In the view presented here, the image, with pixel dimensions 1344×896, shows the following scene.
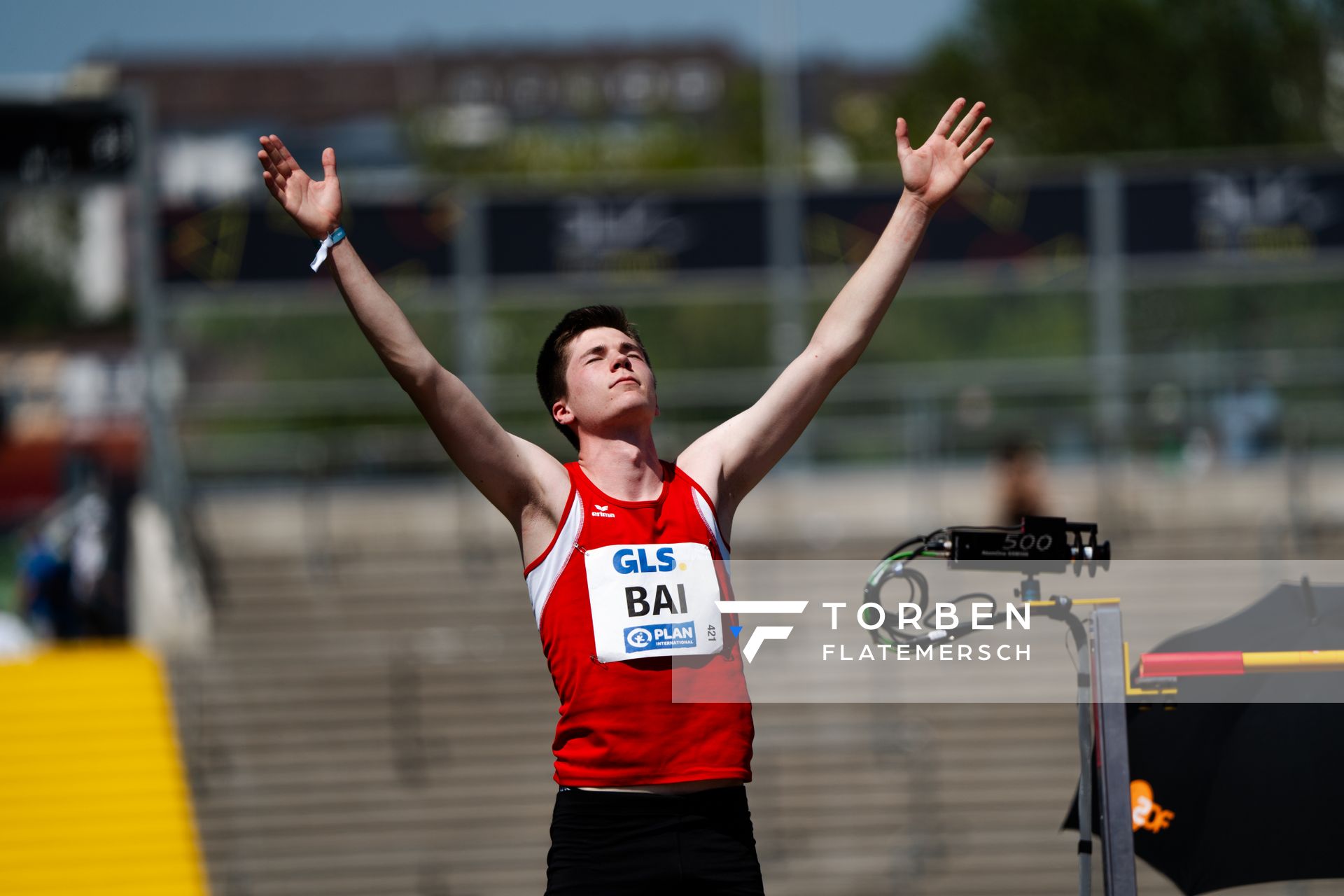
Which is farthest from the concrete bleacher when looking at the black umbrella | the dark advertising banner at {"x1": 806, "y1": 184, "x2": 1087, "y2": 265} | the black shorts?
the black shorts

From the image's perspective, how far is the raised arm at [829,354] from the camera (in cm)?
401

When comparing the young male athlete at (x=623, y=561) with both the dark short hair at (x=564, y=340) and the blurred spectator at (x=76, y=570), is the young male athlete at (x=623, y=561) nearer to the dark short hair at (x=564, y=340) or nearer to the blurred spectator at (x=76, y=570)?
the dark short hair at (x=564, y=340)

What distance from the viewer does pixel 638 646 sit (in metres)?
3.71

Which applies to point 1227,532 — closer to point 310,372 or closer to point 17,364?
point 17,364

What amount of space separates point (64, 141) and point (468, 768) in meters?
6.24

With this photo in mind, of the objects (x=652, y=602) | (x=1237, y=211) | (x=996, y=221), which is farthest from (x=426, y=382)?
(x=1237, y=211)

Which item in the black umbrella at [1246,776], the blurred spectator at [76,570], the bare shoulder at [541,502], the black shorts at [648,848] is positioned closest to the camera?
the black shorts at [648,848]

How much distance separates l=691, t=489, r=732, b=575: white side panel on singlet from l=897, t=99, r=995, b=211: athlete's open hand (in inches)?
36.9

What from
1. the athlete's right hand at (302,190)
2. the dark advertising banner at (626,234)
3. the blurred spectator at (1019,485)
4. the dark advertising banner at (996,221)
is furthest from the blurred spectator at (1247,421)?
the athlete's right hand at (302,190)

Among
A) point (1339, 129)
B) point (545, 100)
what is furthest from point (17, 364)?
point (545, 100)

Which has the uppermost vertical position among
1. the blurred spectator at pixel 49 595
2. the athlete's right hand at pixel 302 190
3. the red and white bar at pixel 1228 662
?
the athlete's right hand at pixel 302 190

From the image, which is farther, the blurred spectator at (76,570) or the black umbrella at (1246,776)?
the blurred spectator at (76,570)

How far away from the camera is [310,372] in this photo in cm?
4709

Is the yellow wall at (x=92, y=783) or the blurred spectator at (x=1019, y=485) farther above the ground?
the blurred spectator at (x=1019, y=485)
